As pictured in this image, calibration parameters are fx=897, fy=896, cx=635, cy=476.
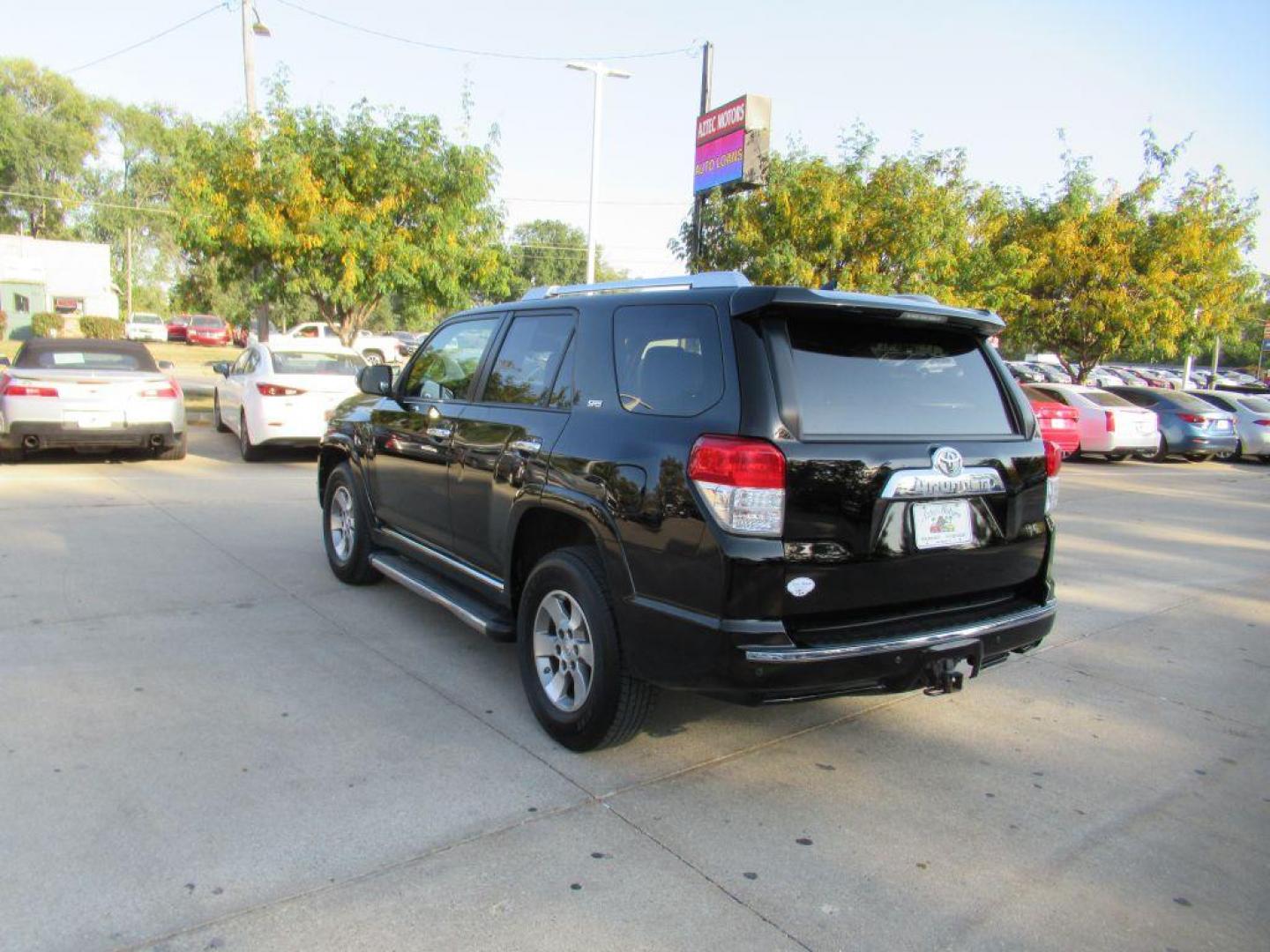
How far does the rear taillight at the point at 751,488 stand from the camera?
9.82 ft

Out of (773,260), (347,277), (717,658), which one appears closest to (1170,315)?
(773,260)

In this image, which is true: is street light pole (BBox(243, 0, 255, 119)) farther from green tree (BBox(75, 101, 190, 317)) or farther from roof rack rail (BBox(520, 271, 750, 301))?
green tree (BBox(75, 101, 190, 317))

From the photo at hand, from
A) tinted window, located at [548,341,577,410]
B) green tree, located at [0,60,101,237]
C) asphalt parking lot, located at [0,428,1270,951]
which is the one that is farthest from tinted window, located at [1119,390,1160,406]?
green tree, located at [0,60,101,237]

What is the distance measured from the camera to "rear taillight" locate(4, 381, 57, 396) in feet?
31.2

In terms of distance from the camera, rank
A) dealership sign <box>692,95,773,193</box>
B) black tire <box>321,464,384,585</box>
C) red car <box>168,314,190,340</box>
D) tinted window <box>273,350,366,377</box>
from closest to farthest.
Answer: black tire <box>321,464,384,585</box> < tinted window <box>273,350,366,377</box> < dealership sign <box>692,95,773,193</box> < red car <box>168,314,190,340</box>

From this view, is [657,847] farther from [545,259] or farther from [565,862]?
[545,259]

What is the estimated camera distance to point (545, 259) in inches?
3152

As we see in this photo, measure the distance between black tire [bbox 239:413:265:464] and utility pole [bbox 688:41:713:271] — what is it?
8.75 meters

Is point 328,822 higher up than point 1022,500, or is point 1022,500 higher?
point 1022,500

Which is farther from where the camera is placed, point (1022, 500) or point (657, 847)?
point (1022, 500)

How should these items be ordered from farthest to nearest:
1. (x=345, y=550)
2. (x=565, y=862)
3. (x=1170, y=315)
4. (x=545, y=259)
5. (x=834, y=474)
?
(x=545, y=259), (x=1170, y=315), (x=345, y=550), (x=834, y=474), (x=565, y=862)

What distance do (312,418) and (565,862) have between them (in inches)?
360

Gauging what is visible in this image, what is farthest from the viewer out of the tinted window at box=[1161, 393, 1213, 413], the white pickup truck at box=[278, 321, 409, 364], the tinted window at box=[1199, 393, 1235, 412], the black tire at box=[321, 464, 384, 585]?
the white pickup truck at box=[278, 321, 409, 364]

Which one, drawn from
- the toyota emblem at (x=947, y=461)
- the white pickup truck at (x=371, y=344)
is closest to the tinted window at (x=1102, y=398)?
the toyota emblem at (x=947, y=461)
